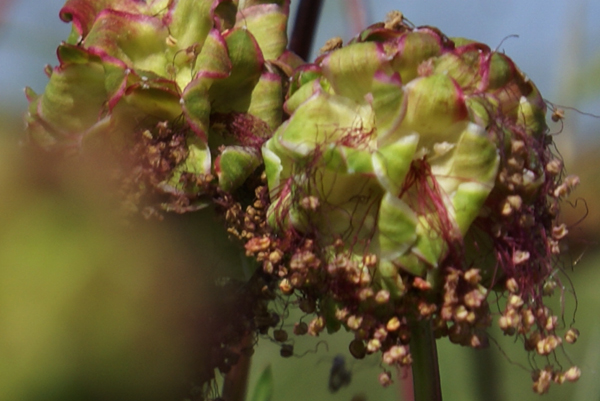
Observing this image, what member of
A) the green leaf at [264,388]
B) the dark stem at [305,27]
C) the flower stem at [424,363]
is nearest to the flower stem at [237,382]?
the green leaf at [264,388]

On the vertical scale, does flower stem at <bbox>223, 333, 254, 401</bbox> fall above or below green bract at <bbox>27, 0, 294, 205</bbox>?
below

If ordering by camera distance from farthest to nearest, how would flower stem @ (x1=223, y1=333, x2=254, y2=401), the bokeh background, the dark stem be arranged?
the dark stem < flower stem @ (x1=223, y1=333, x2=254, y2=401) < the bokeh background

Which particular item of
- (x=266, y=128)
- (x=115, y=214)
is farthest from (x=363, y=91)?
(x=115, y=214)

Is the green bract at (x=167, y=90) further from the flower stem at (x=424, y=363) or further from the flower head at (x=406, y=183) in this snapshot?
the flower stem at (x=424, y=363)

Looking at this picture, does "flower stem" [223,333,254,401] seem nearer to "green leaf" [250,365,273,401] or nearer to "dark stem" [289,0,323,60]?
"green leaf" [250,365,273,401]

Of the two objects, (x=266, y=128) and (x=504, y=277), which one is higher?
(x=266, y=128)

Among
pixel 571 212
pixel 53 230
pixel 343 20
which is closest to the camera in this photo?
pixel 53 230

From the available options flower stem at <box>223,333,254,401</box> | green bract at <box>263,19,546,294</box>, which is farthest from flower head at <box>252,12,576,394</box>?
flower stem at <box>223,333,254,401</box>

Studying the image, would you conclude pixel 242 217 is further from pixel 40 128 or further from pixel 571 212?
pixel 571 212
